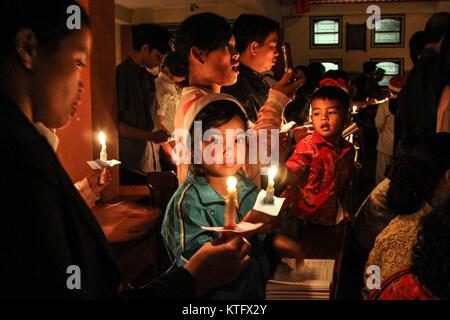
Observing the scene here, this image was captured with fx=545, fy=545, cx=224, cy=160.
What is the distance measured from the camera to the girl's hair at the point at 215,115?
5.93ft

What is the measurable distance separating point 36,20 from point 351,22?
→ 44.7ft

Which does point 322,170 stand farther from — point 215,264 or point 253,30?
point 215,264

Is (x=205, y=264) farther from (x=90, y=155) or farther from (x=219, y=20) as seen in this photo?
(x=90, y=155)

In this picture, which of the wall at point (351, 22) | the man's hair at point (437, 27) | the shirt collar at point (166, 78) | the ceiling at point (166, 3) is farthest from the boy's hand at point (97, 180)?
the wall at point (351, 22)

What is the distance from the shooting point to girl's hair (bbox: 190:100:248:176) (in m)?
1.81

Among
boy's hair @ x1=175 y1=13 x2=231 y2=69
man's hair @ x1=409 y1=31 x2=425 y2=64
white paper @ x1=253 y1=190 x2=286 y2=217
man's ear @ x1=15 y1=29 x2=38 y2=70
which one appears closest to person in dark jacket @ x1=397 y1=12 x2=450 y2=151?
man's hair @ x1=409 y1=31 x2=425 y2=64

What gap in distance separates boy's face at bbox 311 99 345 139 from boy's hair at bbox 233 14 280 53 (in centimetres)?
81

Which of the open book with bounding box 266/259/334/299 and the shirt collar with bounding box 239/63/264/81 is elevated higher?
the shirt collar with bounding box 239/63/264/81

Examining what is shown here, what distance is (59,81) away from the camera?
99 centimetres

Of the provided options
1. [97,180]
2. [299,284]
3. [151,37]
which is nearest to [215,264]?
[97,180]

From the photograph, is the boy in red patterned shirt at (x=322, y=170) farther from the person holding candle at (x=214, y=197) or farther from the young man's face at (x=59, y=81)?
the young man's face at (x=59, y=81)

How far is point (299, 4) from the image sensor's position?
11.9 metres

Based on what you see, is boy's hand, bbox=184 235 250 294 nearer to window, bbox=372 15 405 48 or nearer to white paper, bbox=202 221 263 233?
white paper, bbox=202 221 263 233
